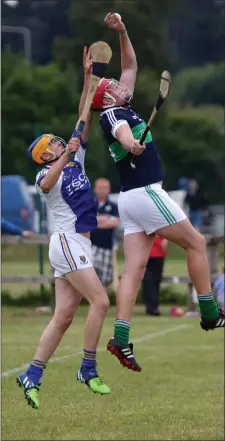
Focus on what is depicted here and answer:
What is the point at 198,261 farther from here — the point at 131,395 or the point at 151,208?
the point at 131,395

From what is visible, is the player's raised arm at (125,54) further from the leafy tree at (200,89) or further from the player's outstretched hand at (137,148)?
the leafy tree at (200,89)

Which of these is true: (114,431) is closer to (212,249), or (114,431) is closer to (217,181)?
(212,249)

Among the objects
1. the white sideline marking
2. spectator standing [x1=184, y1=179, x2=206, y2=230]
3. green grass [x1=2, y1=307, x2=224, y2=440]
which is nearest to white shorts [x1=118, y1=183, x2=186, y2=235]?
green grass [x1=2, y1=307, x2=224, y2=440]

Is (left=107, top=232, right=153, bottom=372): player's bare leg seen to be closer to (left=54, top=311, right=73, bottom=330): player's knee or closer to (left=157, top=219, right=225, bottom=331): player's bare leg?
(left=157, top=219, right=225, bottom=331): player's bare leg

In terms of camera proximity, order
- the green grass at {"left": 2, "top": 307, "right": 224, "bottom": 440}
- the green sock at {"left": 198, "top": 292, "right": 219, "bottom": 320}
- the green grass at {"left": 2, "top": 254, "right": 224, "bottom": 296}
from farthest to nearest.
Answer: the green grass at {"left": 2, "top": 254, "right": 224, "bottom": 296}, the green grass at {"left": 2, "top": 307, "right": 224, "bottom": 440}, the green sock at {"left": 198, "top": 292, "right": 219, "bottom": 320}

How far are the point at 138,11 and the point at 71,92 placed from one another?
3.84 m

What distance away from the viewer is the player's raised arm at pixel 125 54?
401 inches

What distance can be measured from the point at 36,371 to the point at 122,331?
0.72m

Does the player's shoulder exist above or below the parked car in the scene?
above

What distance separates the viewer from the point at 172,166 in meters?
58.5

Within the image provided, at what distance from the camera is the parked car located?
32562 millimetres

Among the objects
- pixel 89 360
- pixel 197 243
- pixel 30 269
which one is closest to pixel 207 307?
pixel 197 243

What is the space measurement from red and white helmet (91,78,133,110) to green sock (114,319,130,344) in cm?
154

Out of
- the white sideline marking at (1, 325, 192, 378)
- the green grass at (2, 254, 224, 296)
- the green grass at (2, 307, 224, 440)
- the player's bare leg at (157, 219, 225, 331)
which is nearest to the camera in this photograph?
the player's bare leg at (157, 219, 225, 331)
